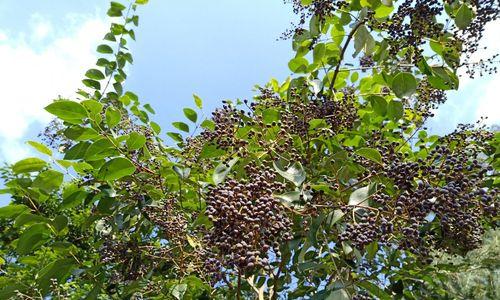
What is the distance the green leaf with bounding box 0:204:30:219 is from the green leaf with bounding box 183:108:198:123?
4.70 ft

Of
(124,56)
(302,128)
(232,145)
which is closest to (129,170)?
(232,145)

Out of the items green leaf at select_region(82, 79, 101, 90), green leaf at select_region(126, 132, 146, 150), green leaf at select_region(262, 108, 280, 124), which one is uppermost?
green leaf at select_region(82, 79, 101, 90)

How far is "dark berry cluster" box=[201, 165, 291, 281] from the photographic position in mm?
1940

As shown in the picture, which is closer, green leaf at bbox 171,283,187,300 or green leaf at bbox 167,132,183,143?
green leaf at bbox 171,283,187,300

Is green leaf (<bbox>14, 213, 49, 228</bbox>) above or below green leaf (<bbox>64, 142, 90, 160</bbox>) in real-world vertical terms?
below

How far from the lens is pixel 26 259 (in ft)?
11.7

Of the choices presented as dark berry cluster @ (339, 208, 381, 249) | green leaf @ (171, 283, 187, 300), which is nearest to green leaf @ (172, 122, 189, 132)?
green leaf @ (171, 283, 187, 300)

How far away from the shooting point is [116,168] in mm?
2637

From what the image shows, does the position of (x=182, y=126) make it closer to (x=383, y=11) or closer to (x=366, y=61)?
(x=383, y=11)

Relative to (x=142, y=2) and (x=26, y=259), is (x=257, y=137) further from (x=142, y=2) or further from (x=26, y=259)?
(x=142, y=2)

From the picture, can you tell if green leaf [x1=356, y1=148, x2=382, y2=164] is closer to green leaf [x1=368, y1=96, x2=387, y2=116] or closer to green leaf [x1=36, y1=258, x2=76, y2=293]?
green leaf [x1=368, y1=96, x2=387, y2=116]

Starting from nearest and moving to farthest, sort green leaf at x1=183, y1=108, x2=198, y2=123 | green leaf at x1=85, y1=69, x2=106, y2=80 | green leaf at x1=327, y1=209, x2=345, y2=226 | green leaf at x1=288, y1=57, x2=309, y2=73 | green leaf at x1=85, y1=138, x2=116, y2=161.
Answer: green leaf at x1=327, y1=209, x2=345, y2=226 < green leaf at x1=85, y1=138, x2=116, y2=161 < green leaf at x1=288, y1=57, x2=309, y2=73 < green leaf at x1=183, y1=108, x2=198, y2=123 < green leaf at x1=85, y1=69, x2=106, y2=80

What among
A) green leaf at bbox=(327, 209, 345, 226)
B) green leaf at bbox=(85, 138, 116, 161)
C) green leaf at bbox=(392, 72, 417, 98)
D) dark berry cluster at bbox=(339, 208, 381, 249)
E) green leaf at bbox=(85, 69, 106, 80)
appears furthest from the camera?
green leaf at bbox=(85, 69, 106, 80)

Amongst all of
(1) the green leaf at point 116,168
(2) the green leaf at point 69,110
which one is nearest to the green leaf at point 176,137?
(1) the green leaf at point 116,168
